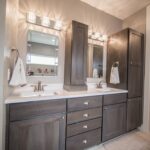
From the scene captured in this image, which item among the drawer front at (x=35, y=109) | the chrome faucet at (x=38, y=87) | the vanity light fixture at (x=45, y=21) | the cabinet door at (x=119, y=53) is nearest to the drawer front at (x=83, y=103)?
the drawer front at (x=35, y=109)

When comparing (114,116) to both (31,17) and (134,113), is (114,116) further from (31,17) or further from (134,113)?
(31,17)

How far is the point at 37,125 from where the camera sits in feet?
4.55

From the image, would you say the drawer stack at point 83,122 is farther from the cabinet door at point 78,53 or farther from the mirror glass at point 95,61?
the mirror glass at point 95,61

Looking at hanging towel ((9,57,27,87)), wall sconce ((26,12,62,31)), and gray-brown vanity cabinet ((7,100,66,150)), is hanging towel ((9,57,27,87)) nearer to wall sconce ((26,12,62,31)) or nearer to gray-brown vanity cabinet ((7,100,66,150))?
gray-brown vanity cabinet ((7,100,66,150))

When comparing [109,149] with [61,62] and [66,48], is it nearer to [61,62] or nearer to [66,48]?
[61,62]

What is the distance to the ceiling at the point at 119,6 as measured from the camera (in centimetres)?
241

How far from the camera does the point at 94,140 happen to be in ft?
6.05

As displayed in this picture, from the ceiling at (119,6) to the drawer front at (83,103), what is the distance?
1.99 m

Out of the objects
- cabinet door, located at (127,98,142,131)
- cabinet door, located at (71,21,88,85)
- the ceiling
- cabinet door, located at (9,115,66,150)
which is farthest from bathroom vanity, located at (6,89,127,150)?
the ceiling

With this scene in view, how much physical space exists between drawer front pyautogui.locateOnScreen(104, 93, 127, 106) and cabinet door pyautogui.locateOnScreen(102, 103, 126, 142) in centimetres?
7

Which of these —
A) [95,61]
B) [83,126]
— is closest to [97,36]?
[95,61]

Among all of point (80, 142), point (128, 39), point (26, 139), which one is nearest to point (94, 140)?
point (80, 142)

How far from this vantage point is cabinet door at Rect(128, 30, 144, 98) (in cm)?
233

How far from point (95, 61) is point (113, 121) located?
4.23 feet
